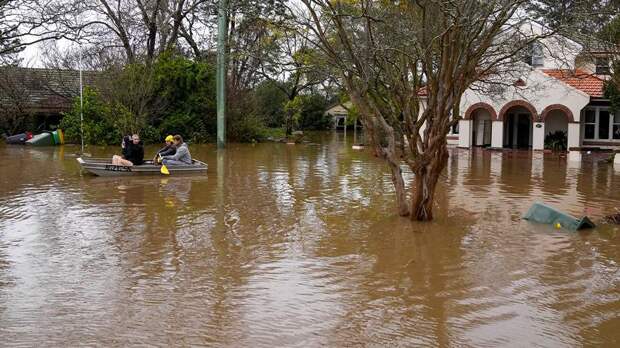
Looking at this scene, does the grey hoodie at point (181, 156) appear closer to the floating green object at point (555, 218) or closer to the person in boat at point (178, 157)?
the person in boat at point (178, 157)

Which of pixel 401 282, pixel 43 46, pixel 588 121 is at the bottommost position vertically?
pixel 401 282

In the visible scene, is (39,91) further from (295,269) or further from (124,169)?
(295,269)

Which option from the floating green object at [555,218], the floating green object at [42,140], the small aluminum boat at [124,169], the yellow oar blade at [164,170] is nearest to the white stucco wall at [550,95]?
the small aluminum boat at [124,169]

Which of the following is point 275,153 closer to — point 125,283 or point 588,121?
point 588,121

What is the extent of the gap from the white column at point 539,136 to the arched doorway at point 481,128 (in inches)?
142

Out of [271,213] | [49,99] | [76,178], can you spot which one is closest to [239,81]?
[49,99]

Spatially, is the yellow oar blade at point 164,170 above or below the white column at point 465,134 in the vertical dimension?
below

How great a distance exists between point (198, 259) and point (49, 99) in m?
36.3

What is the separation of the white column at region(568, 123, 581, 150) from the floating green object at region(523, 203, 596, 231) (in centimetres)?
2298

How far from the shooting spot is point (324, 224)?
1280cm

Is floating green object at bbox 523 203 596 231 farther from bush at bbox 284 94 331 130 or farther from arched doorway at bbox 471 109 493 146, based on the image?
bush at bbox 284 94 331 130

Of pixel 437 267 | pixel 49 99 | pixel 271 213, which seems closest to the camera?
pixel 437 267

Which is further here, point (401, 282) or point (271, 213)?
point (271, 213)

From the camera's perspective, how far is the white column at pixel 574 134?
113 ft
